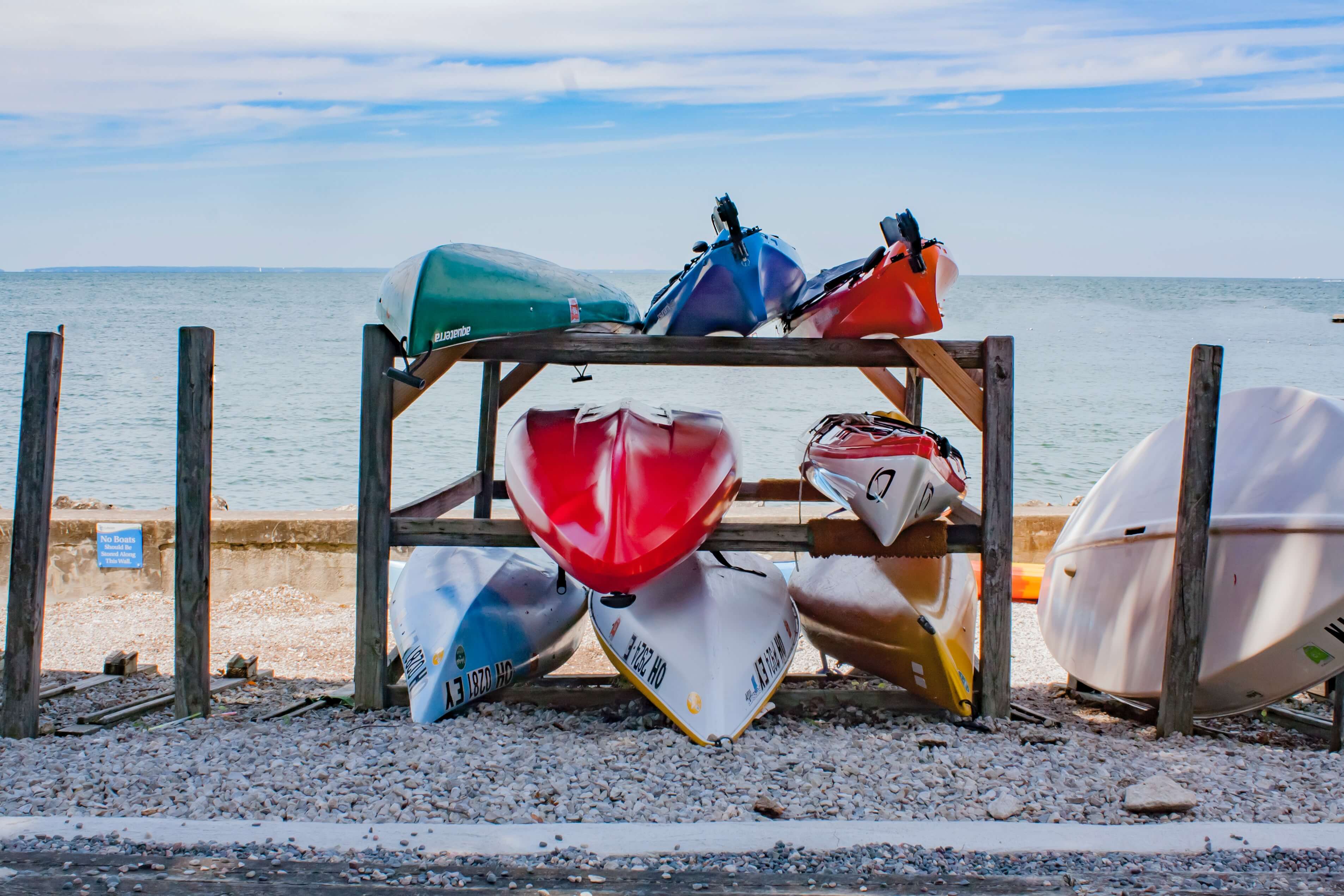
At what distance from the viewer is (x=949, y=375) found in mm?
4422


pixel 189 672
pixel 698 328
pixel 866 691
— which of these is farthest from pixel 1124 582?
pixel 189 672

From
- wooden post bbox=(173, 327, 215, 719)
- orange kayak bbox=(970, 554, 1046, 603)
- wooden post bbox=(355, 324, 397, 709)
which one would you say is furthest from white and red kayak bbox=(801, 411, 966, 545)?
orange kayak bbox=(970, 554, 1046, 603)

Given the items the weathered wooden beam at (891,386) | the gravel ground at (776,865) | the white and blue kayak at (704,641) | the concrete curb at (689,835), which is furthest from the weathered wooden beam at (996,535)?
the weathered wooden beam at (891,386)

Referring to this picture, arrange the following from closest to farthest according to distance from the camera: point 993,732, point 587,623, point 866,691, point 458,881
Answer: point 458,881 < point 993,732 < point 866,691 < point 587,623

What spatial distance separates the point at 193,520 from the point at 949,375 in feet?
10.4

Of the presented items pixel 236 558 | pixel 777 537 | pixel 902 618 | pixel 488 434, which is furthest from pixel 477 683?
pixel 236 558

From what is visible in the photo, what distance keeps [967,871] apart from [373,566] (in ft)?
8.81

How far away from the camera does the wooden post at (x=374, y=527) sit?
4.39 meters

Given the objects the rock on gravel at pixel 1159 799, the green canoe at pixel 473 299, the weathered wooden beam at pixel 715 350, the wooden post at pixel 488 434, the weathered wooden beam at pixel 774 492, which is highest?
the green canoe at pixel 473 299

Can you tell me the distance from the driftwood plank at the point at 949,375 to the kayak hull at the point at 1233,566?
976 mm

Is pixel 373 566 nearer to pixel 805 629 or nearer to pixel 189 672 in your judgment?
pixel 189 672

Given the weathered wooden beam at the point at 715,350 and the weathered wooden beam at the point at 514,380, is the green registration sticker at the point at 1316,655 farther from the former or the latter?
the weathered wooden beam at the point at 514,380

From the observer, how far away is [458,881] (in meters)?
2.65

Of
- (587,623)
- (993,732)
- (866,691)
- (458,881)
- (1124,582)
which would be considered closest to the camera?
(458,881)
